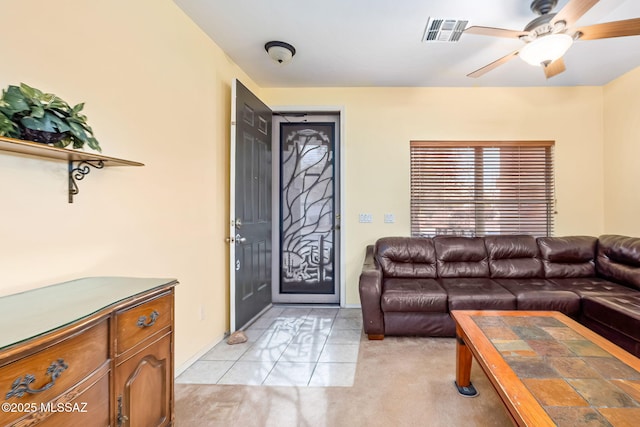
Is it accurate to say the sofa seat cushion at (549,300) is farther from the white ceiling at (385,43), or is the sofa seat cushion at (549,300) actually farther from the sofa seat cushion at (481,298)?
the white ceiling at (385,43)

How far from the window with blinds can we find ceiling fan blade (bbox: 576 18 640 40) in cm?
181

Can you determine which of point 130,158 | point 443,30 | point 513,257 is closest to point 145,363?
point 130,158

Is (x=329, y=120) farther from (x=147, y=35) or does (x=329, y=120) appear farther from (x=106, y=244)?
(x=106, y=244)

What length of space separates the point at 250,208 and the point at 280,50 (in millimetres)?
1502

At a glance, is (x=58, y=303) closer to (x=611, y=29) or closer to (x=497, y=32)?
(x=497, y=32)

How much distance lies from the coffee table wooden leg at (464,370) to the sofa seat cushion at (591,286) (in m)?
1.50

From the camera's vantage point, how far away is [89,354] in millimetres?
992

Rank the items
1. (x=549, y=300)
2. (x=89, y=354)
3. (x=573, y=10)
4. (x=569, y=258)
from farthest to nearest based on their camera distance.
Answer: (x=569, y=258), (x=549, y=300), (x=573, y=10), (x=89, y=354)

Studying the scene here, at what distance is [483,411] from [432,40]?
2.74m

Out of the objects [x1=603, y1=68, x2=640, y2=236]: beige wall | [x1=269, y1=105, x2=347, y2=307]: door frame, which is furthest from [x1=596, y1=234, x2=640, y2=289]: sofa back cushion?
[x1=269, y1=105, x2=347, y2=307]: door frame

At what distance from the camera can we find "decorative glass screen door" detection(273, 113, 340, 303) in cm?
387

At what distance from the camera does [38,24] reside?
1.27m

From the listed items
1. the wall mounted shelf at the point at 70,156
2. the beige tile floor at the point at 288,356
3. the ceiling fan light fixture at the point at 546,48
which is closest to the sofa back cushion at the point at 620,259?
the ceiling fan light fixture at the point at 546,48

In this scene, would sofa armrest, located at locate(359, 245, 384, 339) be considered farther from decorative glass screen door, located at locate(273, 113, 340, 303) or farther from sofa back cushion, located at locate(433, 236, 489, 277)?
decorative glass screen door, located at locate(273, 113, 340, 303)
